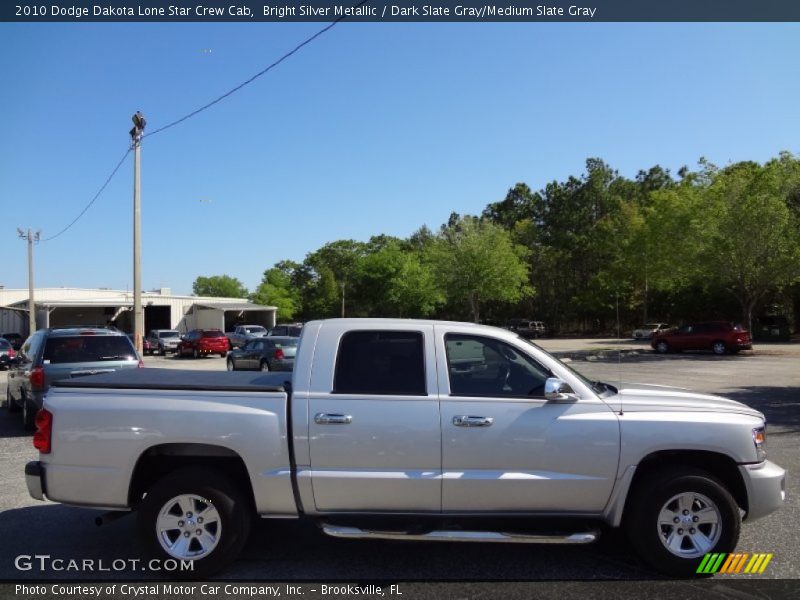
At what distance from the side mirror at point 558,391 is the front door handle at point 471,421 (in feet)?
1.46

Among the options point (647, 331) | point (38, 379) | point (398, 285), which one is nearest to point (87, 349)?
point (38, 379)

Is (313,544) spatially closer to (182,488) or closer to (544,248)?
(182,488)

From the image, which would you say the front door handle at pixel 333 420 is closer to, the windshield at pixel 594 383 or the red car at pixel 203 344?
the windshield at pixel 594 383

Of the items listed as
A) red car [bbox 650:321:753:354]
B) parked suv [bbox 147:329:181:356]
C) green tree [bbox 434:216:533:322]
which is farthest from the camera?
green tree [bbox 434:216:533:322]

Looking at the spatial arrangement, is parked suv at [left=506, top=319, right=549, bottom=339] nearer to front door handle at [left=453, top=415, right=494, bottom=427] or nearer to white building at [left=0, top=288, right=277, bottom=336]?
white building at [left=0, top=288, right=277, bottom=336]

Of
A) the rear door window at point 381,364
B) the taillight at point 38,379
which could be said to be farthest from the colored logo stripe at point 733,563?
the taillight at point 38,379

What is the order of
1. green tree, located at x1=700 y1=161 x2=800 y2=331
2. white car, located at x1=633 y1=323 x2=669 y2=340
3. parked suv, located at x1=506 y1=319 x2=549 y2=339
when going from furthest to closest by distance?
parked suv, located at x1=506 y1=319 x2=549 y2=339
white car, located at x1=633 y1=323 x2=669 y2=340
green tree, located at x1=700 y1=161 x2=800 y2=331

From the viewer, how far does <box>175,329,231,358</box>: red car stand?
35375 mm

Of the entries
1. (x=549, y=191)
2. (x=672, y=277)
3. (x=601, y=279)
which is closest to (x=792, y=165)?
(x=672, y=277)

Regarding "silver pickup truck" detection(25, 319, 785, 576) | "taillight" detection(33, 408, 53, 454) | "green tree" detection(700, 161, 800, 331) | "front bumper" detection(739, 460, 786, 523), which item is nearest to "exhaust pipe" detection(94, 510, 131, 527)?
"silver pickup truck" detection(25, 319, 785, 576)

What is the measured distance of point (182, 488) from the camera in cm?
450

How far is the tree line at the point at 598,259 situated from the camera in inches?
1165

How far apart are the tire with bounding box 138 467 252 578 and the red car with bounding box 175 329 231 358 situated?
3209cm

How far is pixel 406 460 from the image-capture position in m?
4.43
